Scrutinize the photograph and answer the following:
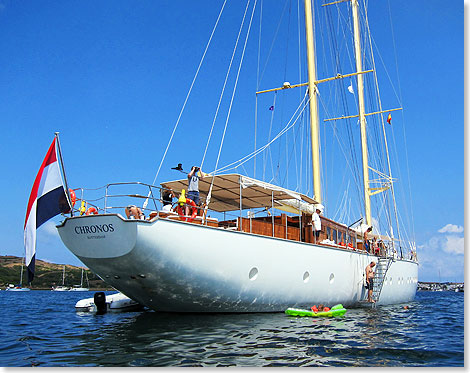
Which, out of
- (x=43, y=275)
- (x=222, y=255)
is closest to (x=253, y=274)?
(x=222, y=255)

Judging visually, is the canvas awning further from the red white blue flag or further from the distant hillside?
the distant hillside

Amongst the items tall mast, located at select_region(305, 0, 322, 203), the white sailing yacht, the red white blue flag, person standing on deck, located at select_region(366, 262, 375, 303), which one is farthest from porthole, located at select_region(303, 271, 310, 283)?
the red white blue flag

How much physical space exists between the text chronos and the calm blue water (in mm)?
2481

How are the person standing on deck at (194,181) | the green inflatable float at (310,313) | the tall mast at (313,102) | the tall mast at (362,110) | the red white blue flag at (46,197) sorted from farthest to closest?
1. the tall mast at (362,110)
2. the tall mast at (313,102)
3. the green inflatable float at (310,313)
4. the person standing on deck at (194,181)
5. the red white blue flag at (46,197)

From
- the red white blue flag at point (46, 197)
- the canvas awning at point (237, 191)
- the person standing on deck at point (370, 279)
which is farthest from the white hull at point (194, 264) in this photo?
the person standing on deck at point (370, 279)

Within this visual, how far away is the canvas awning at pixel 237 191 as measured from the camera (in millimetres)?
14875

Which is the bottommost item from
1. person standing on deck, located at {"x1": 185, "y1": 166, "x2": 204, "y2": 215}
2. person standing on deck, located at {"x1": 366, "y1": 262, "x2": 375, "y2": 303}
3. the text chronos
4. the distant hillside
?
the distant hillside

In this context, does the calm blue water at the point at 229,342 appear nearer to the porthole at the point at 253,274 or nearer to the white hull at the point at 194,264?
the white hull at the point at 194,264

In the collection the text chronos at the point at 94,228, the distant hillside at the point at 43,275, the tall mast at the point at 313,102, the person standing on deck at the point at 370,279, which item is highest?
the tall mast at the point at 313,102

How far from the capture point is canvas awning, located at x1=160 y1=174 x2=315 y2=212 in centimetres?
1488

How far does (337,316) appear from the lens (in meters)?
14.7

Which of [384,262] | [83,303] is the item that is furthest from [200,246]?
[384,262]

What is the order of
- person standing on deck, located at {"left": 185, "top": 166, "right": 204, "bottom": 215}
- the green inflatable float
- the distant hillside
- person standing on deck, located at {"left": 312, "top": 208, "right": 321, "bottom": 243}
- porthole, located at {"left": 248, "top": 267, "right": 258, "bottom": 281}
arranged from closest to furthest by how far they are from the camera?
porthole, located at {"left": 248, "top": 267, "right": 258, "bottom": 281} < person standing on deck, located at {"left": 185, "top": 166, "right": 204, "bottom": 215} < the green inflatable float < person standing on deck, located at {"left": 312, "top": 208, "right": 321, "bottom": 243} < the distant hillside

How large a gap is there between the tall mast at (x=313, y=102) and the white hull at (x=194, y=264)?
5.30 meters
